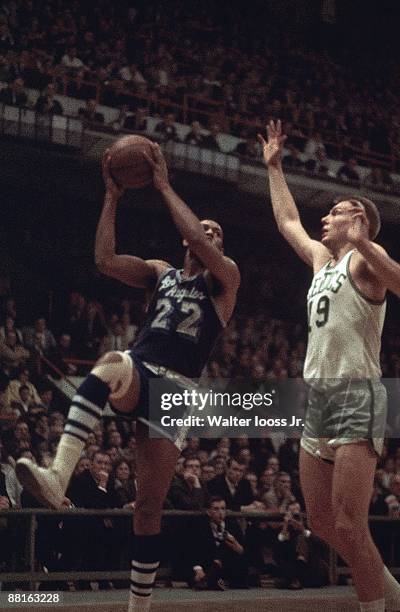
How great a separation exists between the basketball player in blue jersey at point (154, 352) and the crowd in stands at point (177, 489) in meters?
3.36

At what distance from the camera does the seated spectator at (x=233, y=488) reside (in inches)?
356

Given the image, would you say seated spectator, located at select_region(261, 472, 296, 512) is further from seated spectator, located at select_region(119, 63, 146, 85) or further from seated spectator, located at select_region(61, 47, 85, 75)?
seated spectator, located at select_region(119, 63, 146, 85)

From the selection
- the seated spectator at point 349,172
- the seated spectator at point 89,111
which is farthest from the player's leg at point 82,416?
the seated spectator at point 349,172

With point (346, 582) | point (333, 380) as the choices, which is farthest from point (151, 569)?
point (346, 582)

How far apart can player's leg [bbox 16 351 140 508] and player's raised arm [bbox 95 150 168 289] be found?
556 mm

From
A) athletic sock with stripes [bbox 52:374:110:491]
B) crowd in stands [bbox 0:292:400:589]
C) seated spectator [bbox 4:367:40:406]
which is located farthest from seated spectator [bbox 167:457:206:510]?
athletic sock with stripes [bbox 52:374:110:491]

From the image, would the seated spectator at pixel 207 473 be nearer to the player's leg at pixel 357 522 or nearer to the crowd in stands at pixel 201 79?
the player's leg at pixel 357 522

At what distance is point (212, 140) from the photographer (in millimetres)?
14977

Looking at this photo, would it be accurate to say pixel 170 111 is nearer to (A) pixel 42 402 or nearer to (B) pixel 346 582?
(A) pixel 42 402

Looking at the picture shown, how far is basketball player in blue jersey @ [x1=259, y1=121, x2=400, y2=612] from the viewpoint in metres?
4.16

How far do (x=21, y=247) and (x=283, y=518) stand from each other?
7727 millimetres

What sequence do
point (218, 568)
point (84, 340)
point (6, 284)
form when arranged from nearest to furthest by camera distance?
1. point (218, 568)
2. point (84, 340)
3. point (6, 284)

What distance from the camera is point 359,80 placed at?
66.8ft

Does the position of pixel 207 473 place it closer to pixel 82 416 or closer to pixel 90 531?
pixel 90 531
